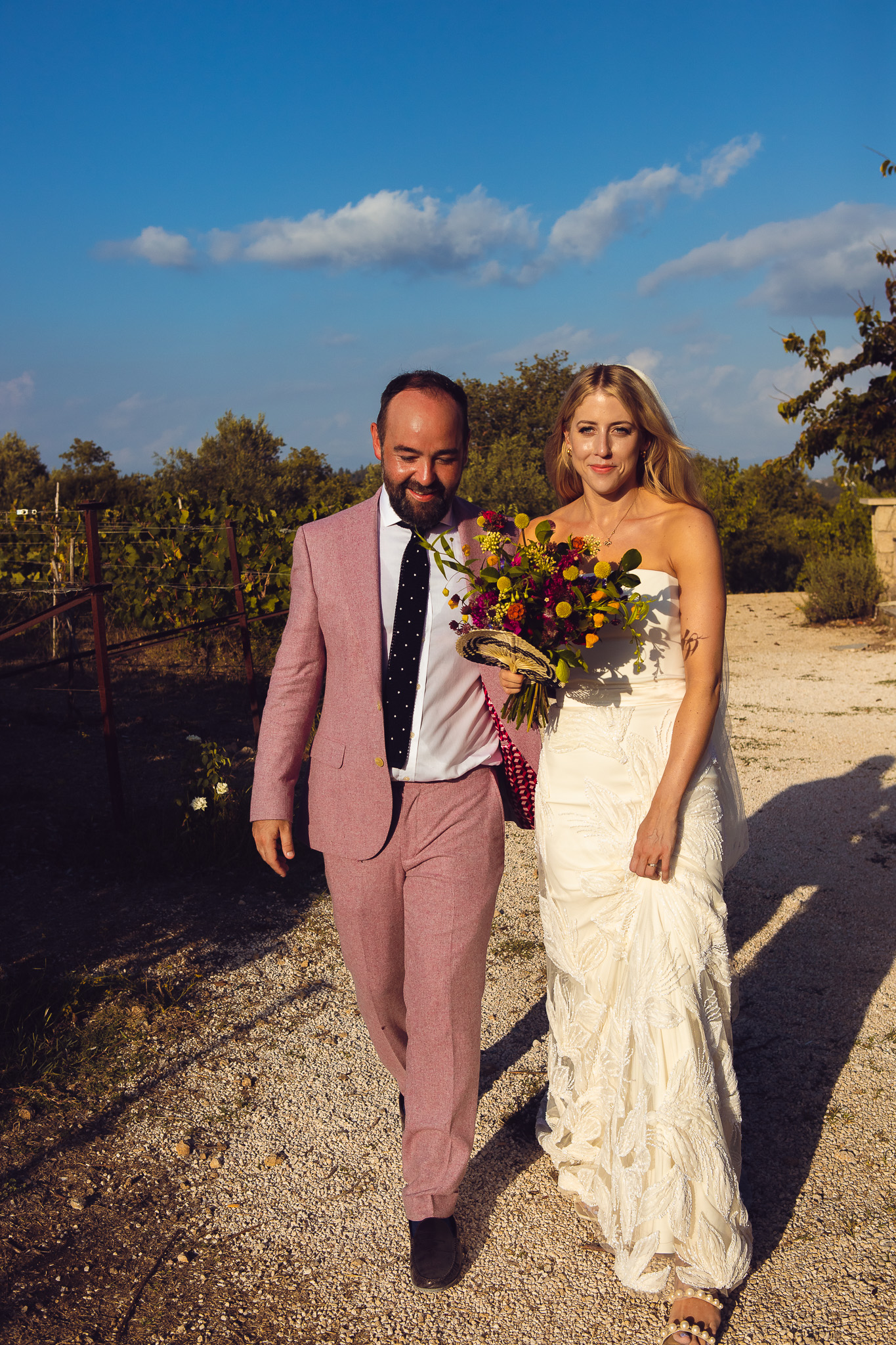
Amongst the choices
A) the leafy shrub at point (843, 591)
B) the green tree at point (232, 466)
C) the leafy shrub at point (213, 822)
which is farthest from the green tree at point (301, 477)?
the leafy shrub at point (213, 822)

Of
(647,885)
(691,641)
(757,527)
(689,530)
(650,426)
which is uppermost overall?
(757,527)

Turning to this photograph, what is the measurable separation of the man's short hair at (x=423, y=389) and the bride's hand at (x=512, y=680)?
2.36ft

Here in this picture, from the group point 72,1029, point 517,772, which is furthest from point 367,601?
point 72,1029

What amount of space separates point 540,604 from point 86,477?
2931cm

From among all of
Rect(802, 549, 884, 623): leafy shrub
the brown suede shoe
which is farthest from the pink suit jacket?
Rect(802, 549, 884, 623): leafy shrub

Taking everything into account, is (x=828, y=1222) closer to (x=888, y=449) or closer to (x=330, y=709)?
(x=330, y=709)

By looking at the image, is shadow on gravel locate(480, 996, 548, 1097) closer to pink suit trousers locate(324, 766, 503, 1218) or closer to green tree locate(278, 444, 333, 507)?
pink suit trousers locate(324, 766, 503, 1218)

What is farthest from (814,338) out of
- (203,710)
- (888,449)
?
(203,710)

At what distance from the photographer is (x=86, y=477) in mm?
28719

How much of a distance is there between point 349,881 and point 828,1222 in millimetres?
1806

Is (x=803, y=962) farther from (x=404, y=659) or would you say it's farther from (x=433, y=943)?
(x=404, y=659)

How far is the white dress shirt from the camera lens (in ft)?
8.95

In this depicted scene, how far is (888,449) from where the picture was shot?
56.0 ft

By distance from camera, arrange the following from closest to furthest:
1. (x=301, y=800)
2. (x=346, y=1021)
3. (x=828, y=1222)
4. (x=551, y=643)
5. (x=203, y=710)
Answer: (x=551, y=643), (x=828, y=1222), (x=346, y=1021), (x=301, y=800), (x=203, y=710)
